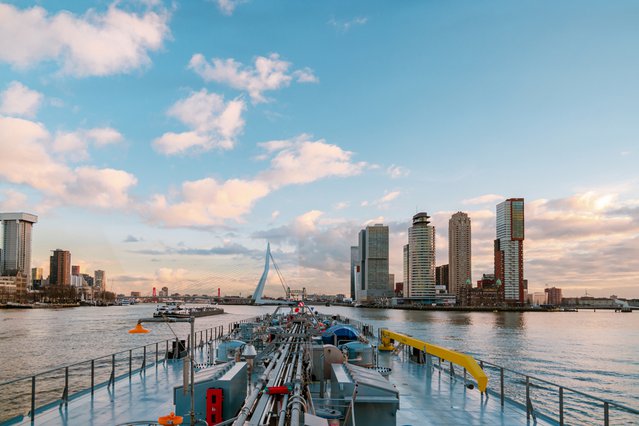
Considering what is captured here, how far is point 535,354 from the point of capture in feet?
182

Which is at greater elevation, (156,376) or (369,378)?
(369,378)

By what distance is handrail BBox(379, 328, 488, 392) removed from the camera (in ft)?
54.5

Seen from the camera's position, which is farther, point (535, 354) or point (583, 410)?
point (535, 354)

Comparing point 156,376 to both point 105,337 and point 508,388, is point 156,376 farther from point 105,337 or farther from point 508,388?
point 105,337

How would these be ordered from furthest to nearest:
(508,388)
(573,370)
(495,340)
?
1. (495,340)
2. (573,370)
3. (508,388)

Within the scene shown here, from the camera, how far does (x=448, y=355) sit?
66.1 ft

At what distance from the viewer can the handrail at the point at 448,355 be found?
54.5 ft

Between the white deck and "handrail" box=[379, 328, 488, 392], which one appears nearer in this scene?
the white deck

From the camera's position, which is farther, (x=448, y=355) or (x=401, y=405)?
(x=448, y=355)

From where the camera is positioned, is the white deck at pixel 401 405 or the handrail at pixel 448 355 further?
the handrail at pixel 448 355

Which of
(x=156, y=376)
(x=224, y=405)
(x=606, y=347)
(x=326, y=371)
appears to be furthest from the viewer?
(x=606, y=347)

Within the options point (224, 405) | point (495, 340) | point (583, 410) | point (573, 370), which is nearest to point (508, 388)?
point (583, 410)

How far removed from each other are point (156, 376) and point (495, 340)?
62.0 metres

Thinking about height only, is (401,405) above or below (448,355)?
below
